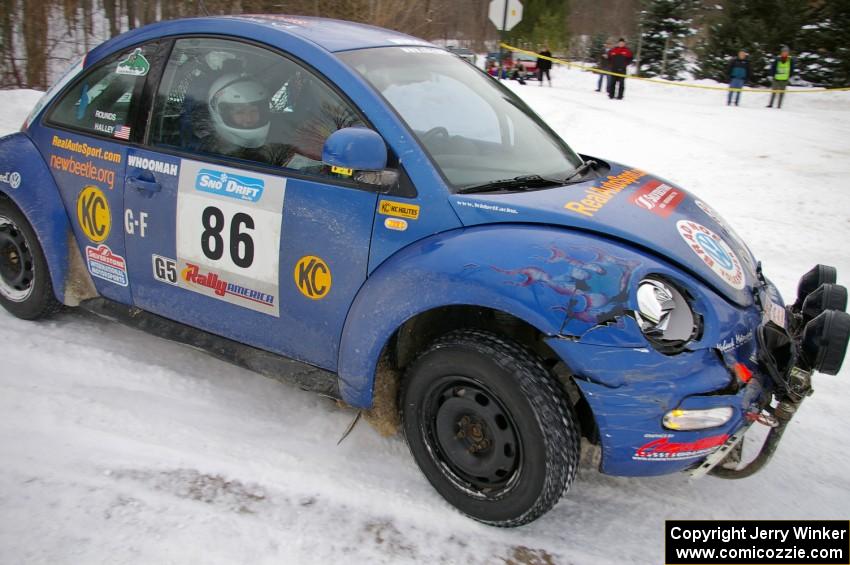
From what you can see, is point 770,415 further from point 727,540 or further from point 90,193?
point 90,193

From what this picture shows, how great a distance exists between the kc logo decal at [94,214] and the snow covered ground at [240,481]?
705 mm

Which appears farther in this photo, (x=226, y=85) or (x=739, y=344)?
(x=226, y=85)

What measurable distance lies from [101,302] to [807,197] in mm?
7923

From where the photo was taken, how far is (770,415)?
8.20 feet

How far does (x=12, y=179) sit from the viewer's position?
3727mm

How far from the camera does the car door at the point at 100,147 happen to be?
335 cm

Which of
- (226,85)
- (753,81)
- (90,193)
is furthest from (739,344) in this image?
(753,81)

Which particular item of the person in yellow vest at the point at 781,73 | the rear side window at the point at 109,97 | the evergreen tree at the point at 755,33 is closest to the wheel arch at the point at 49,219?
the rear side window at the point at 109,97

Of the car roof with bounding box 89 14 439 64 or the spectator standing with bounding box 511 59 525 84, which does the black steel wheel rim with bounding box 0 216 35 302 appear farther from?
the spectator standing with bounding box 511 59 525 84

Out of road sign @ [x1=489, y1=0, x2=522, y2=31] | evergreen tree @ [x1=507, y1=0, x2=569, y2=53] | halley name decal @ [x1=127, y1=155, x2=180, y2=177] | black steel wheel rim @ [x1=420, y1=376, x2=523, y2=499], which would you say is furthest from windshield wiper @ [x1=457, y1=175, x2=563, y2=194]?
evergreen tree @ [x1=507, y1=0, x2=569, y2=53]

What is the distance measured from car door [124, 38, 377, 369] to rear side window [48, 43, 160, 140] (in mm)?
184

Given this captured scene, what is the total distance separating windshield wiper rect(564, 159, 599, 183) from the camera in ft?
10.1

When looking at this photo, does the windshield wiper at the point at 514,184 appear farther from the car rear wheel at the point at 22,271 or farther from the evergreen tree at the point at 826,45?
the evergreen tree at the point at 826,45

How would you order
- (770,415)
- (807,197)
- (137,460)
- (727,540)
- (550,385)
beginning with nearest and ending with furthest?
(550,385), (770,415), (727,540), (137,460), (807,197)
